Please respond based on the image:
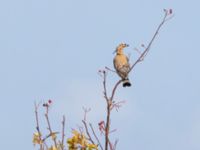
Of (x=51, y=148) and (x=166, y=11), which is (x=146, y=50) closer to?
(x=166, y=11)

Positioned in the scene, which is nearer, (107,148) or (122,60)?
(107,148)

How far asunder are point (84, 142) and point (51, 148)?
0.27 metres

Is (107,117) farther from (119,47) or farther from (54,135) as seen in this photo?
(119,47)

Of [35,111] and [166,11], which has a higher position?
[166,11]

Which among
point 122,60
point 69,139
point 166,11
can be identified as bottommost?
point 69,139

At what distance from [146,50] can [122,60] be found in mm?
8142

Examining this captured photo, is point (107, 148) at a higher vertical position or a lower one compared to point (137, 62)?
lower

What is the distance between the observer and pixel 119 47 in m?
13.6

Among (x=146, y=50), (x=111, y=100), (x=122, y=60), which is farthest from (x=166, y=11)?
(x=122, y=60)

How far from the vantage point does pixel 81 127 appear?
438 cm

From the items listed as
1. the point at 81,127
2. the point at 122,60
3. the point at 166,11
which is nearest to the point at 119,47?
the point at 122,60

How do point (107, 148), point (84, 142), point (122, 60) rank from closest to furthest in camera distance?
point (107, 148) < point (84, 142) < point (122, 60)

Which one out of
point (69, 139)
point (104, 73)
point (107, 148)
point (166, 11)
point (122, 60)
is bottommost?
point (107, 148)

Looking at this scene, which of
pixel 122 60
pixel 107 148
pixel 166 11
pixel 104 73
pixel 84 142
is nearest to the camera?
pixel 107 148
